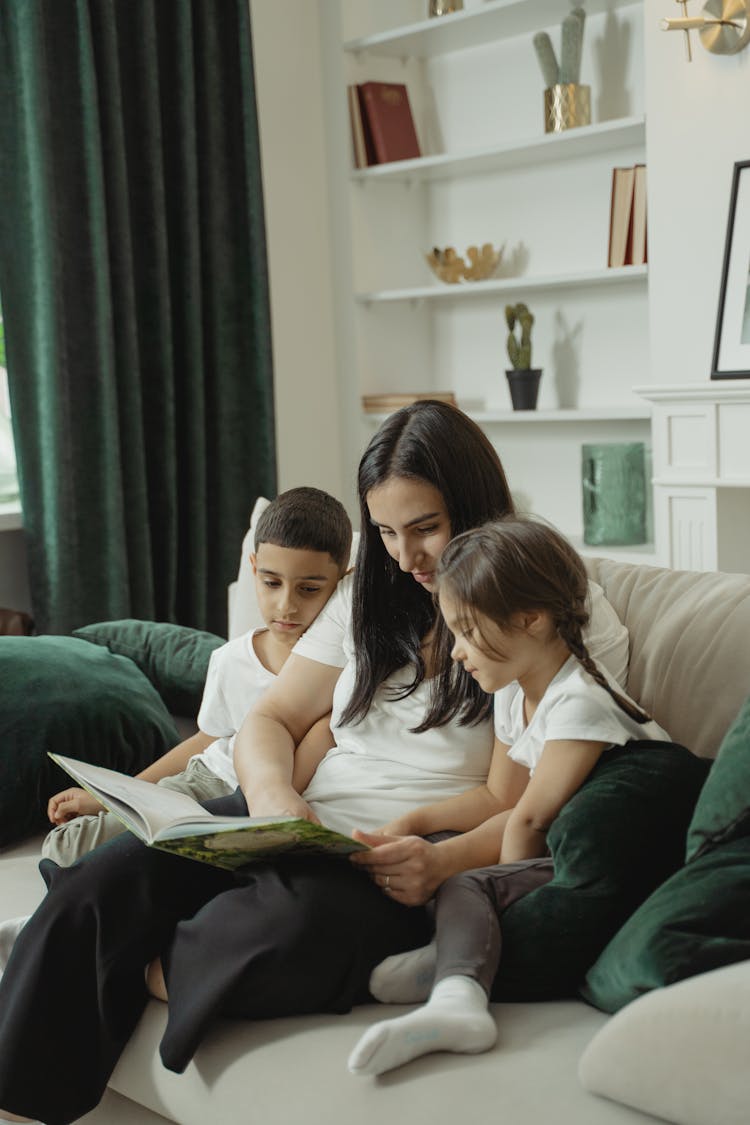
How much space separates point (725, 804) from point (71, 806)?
1.03 metres

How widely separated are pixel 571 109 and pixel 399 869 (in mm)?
2847

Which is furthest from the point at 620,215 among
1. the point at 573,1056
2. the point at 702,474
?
the point at 573,1056

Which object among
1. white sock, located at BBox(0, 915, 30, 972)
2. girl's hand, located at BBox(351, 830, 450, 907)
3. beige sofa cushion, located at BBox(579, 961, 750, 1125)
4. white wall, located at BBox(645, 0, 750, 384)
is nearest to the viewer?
beige sofa cushion, located at BBox(579, 961, 750, 1125)

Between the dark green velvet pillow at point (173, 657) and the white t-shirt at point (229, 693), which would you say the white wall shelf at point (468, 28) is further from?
the white t-shirt at point (229, 693)

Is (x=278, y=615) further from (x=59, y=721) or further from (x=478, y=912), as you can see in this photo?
(x=478, y=912)

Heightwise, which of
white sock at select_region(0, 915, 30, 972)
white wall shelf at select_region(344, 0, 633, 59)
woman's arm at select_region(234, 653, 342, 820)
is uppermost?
white wall shelf at select_region(344, 0, 633, 59)

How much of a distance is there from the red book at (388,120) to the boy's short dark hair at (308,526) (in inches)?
97.0

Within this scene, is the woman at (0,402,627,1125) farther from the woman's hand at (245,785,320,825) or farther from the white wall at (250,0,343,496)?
the white wall at (250,0,343,496)

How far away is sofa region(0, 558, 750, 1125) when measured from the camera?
1.14 m

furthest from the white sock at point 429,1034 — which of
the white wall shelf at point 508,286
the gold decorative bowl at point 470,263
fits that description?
the gold decorative bowl at point 470,263

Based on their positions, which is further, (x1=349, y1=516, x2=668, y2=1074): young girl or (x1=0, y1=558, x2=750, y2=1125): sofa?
(x1=349, y1=516, x2=668, y2=1074): young girl

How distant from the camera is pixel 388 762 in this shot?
1.77m

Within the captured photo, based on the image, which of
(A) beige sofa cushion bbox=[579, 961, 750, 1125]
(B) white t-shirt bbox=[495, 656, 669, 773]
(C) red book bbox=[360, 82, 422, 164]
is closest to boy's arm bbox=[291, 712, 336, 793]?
(B) white t-shirt bbox=[495, 656, 669, 773]

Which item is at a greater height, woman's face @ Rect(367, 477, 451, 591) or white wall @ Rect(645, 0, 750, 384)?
white wall @ Rect(645, 0, 750, 384)
